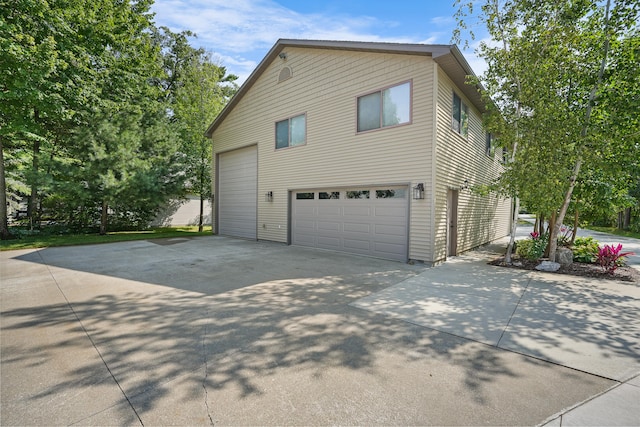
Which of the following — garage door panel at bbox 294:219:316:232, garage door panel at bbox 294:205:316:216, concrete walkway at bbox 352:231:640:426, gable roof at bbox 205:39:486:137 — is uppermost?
gable roof at bbox 205:39:486:137

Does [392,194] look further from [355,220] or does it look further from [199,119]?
[199,119]

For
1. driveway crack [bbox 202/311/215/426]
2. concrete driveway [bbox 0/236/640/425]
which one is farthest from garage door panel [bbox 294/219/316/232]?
driveway crack [bbox 202/311/215/426]

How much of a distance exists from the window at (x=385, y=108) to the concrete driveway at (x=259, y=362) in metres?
5.16

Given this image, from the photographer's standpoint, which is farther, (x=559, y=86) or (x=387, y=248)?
(x=387, y=248)

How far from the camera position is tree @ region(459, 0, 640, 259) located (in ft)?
22.1

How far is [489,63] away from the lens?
7980 mm

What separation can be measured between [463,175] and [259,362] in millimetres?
9081

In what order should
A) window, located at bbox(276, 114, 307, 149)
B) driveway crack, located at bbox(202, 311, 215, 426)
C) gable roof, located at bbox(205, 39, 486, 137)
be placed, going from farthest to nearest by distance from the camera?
1. window, located at bbox(276, 114, 307, 149)
2. gable roof, located at bbox(205, 39, 486, 137)
3. driveway crack, located at bbox(202, 311, 215, 426)

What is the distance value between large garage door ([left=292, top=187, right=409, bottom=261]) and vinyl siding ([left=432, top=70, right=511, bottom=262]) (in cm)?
103

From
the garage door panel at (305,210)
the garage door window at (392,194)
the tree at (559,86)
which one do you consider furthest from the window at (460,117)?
the garage door panel at (305,210)

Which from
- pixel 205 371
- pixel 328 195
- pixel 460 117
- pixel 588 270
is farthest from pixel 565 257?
pixel 205 371

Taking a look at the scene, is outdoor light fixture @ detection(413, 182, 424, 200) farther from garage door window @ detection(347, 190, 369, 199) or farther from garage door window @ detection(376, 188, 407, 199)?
garage door window @ detection(347, 190, 369, 199)

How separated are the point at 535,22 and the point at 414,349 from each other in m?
8.90

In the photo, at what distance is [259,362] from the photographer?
2.90 m
